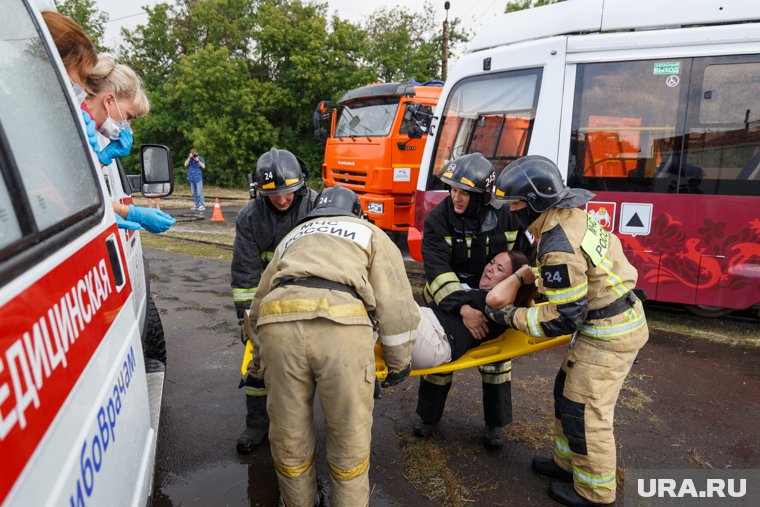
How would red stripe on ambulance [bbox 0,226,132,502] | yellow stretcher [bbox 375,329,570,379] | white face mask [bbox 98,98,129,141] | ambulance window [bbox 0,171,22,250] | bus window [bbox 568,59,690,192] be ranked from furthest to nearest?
bus window [bbox 568,59,690,192] → yellow stretcher [bbox 375,329,570,379] → white face mask [bbox 98,98,129,141] → ambulance window [bbox 0,171,22,250] → red stripe on ambulance [bbox 0,226,132,502]

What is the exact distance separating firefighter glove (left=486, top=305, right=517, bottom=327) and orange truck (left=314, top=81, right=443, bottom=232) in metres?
A: 5.25

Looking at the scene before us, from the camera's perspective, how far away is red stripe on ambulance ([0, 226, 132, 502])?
2.90 ft

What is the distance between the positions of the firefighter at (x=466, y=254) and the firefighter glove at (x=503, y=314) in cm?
23

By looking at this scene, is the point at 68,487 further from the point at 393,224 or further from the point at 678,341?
the point at 393,224

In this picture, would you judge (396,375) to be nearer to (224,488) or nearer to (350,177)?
(224,488)

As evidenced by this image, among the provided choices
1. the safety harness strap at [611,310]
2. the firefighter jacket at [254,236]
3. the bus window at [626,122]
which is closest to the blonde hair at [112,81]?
the firefighter jacket at [254,236]

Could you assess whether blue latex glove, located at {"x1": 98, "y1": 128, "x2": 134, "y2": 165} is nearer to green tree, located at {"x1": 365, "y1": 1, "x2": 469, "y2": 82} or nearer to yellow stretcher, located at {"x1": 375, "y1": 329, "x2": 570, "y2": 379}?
yellow stretcher, located at {"x1": 375, "y1": 329, "x2": 570, "y2": 379}

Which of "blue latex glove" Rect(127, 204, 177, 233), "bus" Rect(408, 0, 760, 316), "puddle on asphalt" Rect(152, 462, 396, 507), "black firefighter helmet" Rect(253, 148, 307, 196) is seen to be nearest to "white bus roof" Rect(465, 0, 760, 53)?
"bus" Rect(408, 0, 760, 316)

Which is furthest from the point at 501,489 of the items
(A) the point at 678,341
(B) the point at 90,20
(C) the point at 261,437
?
(B) the point at 90,20

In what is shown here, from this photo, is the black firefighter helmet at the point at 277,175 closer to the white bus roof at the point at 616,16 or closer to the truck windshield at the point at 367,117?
the white bus roof at the point at 616,16

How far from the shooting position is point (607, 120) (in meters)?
5.12

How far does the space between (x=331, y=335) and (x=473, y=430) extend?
6.11ft

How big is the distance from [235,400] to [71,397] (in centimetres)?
289

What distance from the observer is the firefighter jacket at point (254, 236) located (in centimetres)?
322
